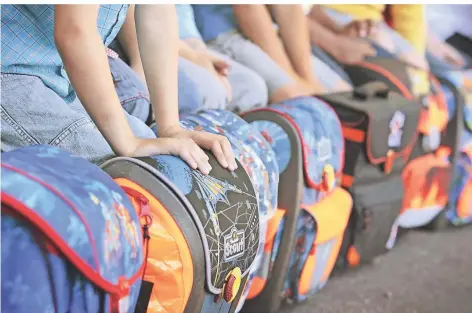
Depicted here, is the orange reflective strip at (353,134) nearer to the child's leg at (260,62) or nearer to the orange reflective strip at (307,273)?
the child's leg at (260,62)

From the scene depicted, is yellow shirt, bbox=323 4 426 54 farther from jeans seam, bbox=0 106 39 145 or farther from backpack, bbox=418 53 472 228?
jeans seam, bbox=0 106 39 145

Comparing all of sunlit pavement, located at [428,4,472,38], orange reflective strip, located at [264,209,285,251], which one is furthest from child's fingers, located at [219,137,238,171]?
sunlit pavement, located at [428,4,472,38]

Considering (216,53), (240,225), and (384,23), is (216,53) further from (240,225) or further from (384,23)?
(384,23)

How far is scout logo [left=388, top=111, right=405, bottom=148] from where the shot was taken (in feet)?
4.66

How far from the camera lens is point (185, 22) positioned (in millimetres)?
1426

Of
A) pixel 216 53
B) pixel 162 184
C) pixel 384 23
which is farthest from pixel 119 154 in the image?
pixel 384 23

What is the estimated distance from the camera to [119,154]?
86cm

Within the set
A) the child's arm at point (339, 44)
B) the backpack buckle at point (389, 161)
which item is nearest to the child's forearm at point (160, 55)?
the backpack buckle at point (389, 161)

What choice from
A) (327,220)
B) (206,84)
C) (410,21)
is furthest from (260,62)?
(410,21)

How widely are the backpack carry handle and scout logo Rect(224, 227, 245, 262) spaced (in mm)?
657

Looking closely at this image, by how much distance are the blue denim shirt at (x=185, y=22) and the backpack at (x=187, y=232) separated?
1.99 feet

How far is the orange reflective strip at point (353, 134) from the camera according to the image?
1355mm

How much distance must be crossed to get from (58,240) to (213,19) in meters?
1.08

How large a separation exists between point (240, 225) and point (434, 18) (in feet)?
5.70
